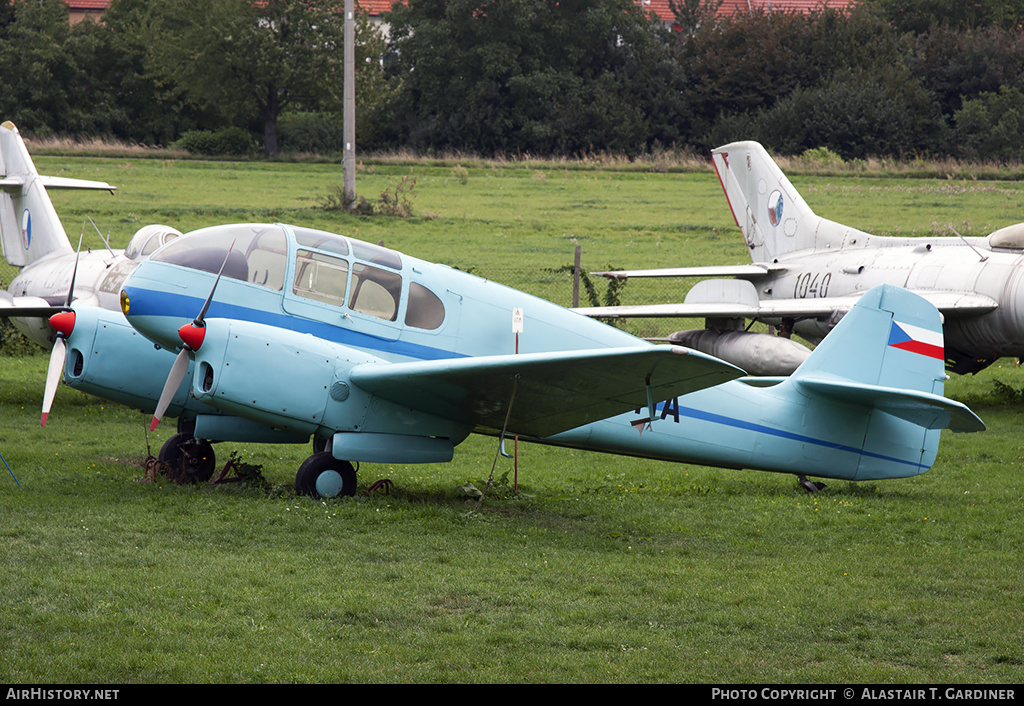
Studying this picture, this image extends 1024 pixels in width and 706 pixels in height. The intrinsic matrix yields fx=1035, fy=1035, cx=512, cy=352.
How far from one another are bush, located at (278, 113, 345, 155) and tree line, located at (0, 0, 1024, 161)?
13 cm

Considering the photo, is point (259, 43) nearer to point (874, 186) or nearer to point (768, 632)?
point (874, 186)

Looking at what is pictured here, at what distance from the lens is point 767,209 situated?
21.8m

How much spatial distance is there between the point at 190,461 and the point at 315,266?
104 inches

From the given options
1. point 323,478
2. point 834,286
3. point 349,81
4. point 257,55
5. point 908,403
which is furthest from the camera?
point 257,55

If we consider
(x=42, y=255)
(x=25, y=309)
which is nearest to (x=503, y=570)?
(x=25, y=309)

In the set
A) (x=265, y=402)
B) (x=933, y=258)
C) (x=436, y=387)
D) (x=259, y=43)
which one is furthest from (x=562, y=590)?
(x=259, y=43)

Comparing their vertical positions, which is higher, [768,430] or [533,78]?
[533,78]

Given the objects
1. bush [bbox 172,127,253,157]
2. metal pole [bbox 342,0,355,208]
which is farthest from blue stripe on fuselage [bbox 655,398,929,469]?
bush [bbox 172,127,253,157]

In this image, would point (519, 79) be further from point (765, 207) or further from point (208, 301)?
point (208, 301)

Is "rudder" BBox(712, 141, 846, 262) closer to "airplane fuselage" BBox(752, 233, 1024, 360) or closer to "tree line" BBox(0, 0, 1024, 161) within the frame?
"airplane fuselage" BBox(752, 233, 1024, 360)

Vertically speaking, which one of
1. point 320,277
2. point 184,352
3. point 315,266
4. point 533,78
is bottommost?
point 184,352

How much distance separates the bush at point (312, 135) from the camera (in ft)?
212

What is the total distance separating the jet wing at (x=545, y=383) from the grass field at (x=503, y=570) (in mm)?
1001

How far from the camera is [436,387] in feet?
31.5
